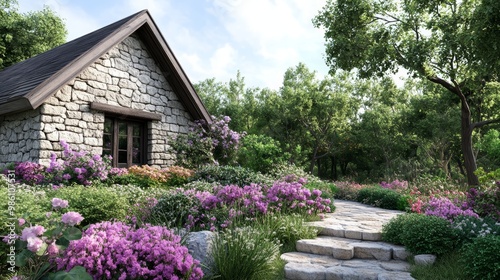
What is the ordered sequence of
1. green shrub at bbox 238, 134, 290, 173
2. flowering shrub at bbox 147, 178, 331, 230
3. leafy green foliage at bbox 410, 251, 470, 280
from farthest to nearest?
green shrub at bbox 238, 134, 290, 173 < flowering shrub at bbox 147, 178, 331, 230 < leafy green foliage at bbox 410, 251, 470, 280

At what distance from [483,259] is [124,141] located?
9592 millimetres

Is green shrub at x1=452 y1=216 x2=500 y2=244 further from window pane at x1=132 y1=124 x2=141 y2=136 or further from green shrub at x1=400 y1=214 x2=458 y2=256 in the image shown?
window pane at x1=132 y1=124 x2=141 y2=136

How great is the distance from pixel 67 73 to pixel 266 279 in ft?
24.5

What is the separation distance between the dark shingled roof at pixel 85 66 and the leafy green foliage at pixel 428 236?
26.5 feet

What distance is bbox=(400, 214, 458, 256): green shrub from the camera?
16.0 feet

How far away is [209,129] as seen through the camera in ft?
42.1

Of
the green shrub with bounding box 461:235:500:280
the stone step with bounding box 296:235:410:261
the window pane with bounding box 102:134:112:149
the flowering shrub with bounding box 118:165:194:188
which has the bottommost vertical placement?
the stone step with bounding box 296:235:410:261

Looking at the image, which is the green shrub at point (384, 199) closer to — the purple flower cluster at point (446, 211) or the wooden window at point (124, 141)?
the purple flower cluster at point (446, 211)

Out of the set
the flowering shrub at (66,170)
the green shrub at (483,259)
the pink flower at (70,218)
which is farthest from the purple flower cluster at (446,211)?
the flowering shrub at (66,170)

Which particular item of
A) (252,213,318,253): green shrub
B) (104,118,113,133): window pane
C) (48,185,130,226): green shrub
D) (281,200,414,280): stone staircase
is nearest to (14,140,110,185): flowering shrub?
(104,118,113,133): window pane

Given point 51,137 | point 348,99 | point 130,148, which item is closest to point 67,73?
point 51,137

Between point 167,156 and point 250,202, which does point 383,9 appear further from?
point 250,202

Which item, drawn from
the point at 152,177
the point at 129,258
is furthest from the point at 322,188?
the point at 129,258

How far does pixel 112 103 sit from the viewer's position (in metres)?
10.4
